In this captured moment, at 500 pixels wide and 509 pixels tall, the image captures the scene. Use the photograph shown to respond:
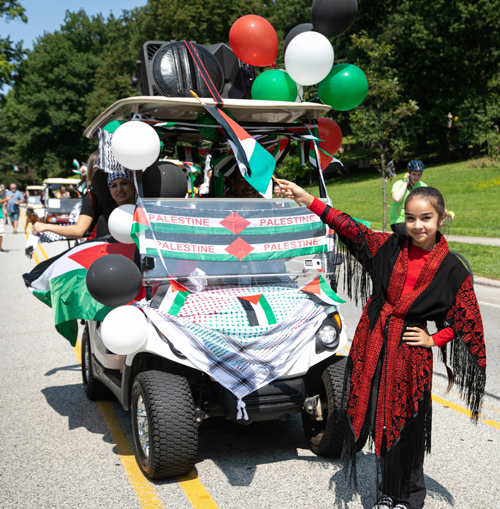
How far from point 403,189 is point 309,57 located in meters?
3.60

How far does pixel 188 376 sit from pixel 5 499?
124cm

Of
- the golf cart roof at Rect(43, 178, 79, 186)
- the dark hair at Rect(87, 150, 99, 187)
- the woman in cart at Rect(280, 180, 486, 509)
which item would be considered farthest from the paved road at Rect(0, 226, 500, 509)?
the golf cart roof at Rect(43, 178, 79, 186)

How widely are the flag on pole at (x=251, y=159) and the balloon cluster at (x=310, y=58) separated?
934 millimetres

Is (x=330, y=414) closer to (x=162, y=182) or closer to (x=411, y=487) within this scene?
(x=411, y=487)

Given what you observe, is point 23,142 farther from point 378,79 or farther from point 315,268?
point 315,268

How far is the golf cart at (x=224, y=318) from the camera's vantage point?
3.45 m

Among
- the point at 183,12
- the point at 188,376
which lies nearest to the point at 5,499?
the point at 188,376

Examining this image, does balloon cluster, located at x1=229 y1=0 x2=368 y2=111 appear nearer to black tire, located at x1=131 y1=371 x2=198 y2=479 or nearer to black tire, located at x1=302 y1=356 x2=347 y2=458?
black tire, located at x1=302 y1=356 x2=347 y2=458

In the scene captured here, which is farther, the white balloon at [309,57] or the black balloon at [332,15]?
the black balloon at [332,15]

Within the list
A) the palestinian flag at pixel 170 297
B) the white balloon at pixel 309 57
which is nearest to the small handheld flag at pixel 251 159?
the palestinian flag at pixel 170 297

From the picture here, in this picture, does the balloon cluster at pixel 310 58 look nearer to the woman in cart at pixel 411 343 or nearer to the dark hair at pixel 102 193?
the dark hair at pixel 102 193

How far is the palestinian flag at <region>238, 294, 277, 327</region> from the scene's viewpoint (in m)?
3.64

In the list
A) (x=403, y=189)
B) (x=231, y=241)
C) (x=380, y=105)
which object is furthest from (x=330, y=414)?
(x=380, y=105)

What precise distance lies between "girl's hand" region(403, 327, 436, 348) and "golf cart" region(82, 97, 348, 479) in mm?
849
